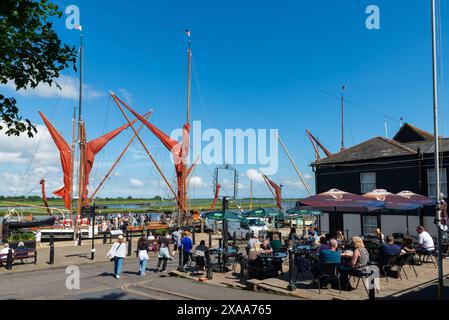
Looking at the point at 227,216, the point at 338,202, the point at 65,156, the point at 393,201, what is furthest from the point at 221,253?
the point at 65,156

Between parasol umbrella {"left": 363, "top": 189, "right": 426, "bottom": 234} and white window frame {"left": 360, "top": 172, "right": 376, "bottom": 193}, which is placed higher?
white window frame {"left": 360, "top": 172, "right": 376, "bottom": 193}

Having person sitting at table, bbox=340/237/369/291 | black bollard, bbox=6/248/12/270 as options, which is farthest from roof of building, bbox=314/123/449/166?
black bollard, bbox=6/248/12/270

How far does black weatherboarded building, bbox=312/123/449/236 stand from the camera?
2188 centimetres

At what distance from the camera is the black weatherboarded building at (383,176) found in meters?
21.9

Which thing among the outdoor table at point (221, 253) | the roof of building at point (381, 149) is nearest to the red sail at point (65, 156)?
the roof of building at point (381, 149)

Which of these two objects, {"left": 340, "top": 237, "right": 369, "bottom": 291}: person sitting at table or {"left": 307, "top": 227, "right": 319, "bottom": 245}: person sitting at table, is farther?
{"left": 307, "top": 227, "right": 319, "bottom": 245}: person sitting at table

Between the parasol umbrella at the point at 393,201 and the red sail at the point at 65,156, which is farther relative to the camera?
the red sail at the point at 65,156

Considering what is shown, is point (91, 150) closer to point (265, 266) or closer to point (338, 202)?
point (265, 266)

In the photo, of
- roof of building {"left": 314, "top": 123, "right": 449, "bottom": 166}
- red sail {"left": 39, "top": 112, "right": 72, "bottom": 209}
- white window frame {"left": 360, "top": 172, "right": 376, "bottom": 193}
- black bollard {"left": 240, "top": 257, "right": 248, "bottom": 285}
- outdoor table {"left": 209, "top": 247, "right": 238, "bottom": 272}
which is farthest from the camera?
red sail {"left": 39, "top": 112, "right": 72, "bottom": 209}

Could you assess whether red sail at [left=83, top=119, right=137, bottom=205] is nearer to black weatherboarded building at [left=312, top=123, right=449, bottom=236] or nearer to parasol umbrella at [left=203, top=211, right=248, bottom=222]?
black weatherboarded building at [left=312, top=123, right=449, bottom=236]

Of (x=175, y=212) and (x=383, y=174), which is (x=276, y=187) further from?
(x=383, y=174)

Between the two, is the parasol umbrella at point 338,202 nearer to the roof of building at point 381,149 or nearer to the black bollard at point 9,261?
the roof of building at point 381,149

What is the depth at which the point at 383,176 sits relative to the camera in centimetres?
2398
